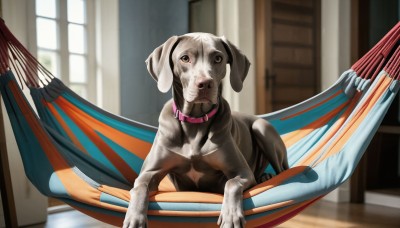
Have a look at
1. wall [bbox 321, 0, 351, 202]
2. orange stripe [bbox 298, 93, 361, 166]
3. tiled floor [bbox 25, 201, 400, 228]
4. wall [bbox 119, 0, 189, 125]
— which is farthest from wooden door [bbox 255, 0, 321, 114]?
orange stripe [bbox 298, 93, 361, 166]

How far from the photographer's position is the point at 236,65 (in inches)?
63.1

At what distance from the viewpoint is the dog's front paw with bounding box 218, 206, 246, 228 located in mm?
1265

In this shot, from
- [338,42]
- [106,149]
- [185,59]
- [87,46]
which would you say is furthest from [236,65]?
[87,46]

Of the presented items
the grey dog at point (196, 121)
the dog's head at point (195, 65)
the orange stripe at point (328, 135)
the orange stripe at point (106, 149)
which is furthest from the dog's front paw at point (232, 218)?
the orange stripe at point (106, 149)

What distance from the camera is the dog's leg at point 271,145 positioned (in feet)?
5.83

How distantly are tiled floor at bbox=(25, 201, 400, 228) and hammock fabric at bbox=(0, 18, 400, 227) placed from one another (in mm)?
719

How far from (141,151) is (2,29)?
78cm

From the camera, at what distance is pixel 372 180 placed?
334 centimetres

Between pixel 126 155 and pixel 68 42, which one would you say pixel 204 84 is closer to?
pixel 126 155

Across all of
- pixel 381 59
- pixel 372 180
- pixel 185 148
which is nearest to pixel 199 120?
pixel 185 148

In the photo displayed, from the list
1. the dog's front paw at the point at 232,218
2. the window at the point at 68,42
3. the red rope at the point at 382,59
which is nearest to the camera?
the dog's front paw at the point at 232,218

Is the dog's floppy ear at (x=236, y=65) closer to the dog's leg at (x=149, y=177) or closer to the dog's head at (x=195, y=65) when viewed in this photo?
the dog's head at (x=195, y=65)

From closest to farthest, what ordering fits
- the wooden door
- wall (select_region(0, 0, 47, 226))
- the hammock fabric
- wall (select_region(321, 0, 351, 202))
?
1. the hammock fabric
2. wall (select_region(0, 0, 47, 226))
3. wall (select_region(321, 0, 351, 202))
4. the wooden door

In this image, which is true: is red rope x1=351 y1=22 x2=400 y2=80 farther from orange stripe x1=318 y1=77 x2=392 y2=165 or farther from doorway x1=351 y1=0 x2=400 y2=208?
doorway x1=351 y1=0 x2=400 y2=208
